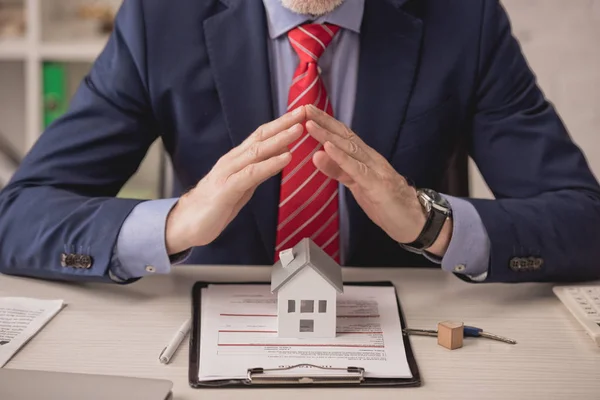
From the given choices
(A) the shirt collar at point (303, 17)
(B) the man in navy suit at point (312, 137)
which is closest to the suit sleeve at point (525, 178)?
(B) the man in navy suit at point (312, 137)

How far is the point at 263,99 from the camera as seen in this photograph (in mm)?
1486

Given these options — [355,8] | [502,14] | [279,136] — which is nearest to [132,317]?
[279,136]

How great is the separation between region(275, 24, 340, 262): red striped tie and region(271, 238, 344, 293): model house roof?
12.6 inches

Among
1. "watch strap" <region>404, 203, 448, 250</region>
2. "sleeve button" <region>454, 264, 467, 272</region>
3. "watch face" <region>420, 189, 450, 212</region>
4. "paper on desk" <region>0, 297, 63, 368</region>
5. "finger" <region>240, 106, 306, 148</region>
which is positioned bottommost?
"paper on desk" <region>0, 297, 63, 368</region>

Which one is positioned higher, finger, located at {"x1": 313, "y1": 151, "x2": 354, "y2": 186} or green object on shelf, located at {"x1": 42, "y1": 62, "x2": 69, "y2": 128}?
finger, located at {"x1": 313, "y1": 151, "x2": 354, "y2": 186}

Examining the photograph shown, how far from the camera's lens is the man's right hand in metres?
1.16

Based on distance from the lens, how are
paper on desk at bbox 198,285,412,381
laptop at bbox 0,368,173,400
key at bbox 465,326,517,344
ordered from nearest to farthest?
laptop at bbox 0,368,173,400, paper on desk at bbox 198,285,412,381, key at bbox 465,326,517,344

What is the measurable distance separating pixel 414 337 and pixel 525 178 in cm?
53

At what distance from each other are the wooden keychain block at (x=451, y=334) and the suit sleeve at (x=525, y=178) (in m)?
0.26

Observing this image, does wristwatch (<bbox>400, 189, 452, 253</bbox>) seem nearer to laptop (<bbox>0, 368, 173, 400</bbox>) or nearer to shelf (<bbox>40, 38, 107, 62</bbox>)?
laptop (<bbox>0, 368, 173, 400</bbox>)

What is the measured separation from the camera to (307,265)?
1.05 meters

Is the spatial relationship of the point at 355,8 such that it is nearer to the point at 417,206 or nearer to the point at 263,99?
the point at 263,99

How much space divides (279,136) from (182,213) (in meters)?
0.22

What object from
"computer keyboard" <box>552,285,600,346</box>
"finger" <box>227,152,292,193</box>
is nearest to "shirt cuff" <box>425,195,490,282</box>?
"computer keyboard" <box>552,285,600,346</box>
